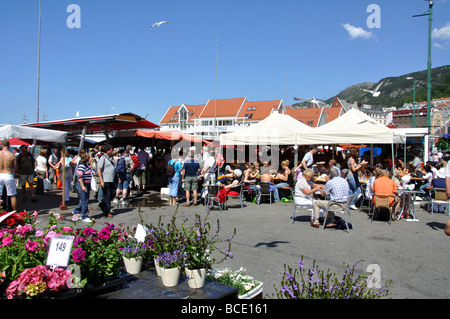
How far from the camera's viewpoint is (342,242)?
6.30 metres

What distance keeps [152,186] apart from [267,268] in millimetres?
11179

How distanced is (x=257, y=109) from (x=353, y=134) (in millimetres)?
61918

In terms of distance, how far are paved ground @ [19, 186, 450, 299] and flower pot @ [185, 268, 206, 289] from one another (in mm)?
1650

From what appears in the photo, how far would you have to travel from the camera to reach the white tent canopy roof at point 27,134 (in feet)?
28.0

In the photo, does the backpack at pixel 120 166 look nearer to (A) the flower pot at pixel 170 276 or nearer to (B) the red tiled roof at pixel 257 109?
(A) the flower pot at pixel 170 276

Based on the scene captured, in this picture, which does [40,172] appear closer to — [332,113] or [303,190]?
[303,190]

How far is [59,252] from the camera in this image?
2.28 m

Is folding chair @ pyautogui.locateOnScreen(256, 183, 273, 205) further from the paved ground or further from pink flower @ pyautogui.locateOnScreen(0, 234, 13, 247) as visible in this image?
pink flower @ pyautogui.locateOnScreen(0, 234, 13, 247)

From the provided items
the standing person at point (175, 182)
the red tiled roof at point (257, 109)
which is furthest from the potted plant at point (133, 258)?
the red tiled roof at point (257, 109)

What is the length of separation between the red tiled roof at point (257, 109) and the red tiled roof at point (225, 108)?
4.20 ft

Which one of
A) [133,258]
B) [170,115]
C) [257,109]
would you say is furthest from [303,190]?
[170,115]
